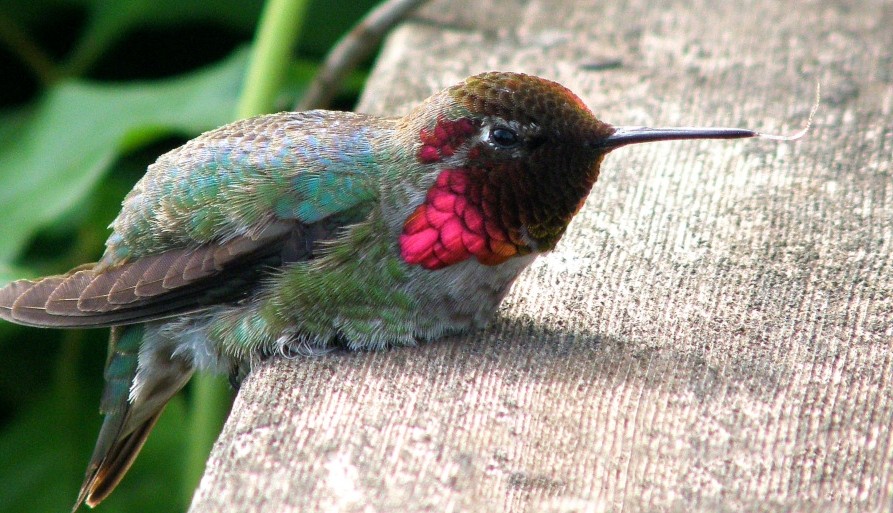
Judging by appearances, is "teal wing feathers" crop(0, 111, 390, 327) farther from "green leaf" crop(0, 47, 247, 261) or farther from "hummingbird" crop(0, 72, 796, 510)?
"green leaf" crop(0, 47, 247, 261)

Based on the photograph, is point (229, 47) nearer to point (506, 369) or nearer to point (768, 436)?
point (506, 369)

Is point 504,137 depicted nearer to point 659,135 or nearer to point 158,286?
point 659,135

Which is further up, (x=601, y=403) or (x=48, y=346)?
(x=601, y=403)

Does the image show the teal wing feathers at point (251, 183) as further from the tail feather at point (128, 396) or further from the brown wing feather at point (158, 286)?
the tail feather at point (128, 396)

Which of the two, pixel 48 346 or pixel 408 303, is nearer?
pixel 408 303

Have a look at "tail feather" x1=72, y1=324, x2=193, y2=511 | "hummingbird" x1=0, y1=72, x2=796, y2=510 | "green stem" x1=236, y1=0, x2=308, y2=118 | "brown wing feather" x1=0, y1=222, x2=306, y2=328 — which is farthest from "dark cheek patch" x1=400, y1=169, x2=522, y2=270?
"green stem" x1=236, y1=0, x2=308, y2=118

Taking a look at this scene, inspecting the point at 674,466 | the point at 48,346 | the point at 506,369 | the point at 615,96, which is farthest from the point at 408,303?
the point at 48,346

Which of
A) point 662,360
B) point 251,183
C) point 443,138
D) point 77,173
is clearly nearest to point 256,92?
point 77,173
